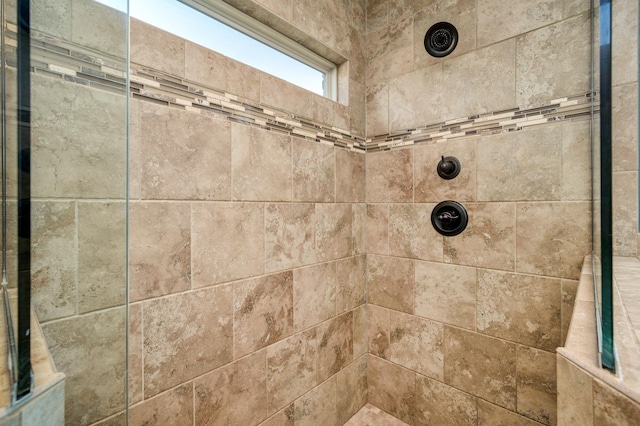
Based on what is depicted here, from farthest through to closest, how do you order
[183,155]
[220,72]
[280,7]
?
[280,7] → [220,72] → [183,155]

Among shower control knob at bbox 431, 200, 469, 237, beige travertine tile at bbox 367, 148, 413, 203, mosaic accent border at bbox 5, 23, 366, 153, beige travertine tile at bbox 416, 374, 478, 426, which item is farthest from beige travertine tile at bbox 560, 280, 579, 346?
mosaic accent border at bbox 5, 23, 366, 153

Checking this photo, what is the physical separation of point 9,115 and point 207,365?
3.30ft

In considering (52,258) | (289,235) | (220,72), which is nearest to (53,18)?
(52,258)

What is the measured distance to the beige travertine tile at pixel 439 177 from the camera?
4.83 ft

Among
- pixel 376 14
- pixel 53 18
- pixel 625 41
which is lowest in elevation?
pixel 53 18

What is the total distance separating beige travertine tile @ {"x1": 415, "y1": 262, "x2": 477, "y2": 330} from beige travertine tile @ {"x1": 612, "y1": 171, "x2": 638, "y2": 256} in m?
0.58

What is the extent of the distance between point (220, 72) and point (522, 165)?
1.48 m

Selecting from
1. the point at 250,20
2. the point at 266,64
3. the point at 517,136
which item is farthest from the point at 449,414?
the point at 250,20

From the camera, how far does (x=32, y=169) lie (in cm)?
46

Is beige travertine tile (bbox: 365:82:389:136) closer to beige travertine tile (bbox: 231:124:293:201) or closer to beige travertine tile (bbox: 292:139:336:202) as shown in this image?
beige travertine tile (bbox: 292:139:336:202)

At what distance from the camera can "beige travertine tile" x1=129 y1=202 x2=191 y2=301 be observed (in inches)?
35.8

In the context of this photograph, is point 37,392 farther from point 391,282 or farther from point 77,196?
point 391,282

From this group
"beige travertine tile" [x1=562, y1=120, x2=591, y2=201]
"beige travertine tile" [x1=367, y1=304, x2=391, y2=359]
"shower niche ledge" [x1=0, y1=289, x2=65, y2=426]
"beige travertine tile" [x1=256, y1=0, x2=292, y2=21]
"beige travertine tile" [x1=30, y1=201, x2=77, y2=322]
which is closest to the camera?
"shower niche ledge" [x1=0, y1=289, x2=65, y2=426]

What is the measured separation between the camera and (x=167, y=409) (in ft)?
3.19
